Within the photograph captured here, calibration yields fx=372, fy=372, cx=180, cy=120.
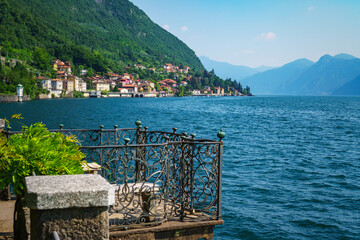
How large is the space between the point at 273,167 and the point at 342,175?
153 inches

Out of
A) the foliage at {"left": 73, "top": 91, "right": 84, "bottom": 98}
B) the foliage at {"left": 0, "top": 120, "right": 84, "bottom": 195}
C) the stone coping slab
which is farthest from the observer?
the foliage at {"left": 73, "top": 91, "right": 84, "bottom": 98}

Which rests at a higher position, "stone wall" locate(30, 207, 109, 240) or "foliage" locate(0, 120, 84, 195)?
"foliage" locate(0, 120, 84, 195)

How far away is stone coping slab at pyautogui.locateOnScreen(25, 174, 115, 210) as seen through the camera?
2539 millimetres

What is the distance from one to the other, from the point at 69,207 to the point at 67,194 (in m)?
0.10

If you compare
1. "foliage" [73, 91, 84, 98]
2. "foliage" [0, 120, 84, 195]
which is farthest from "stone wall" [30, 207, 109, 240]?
"foliage" [73, 91, 84, 98]

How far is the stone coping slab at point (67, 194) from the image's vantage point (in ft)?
8.33

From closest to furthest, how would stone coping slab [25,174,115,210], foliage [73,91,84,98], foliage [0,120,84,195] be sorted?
stone coping slab [25,174,115,210], foliage [0,120,84,195], foliage [73,91,84,98]

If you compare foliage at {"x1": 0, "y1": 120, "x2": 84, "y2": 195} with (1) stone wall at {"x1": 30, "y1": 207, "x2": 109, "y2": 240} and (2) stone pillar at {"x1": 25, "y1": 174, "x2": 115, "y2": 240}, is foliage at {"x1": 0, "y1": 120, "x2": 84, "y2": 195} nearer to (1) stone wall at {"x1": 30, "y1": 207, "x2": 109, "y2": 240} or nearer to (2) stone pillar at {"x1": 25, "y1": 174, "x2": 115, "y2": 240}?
(2) stone pillar at {"x1": 25, "y1": 174, "x2": 115, "y2": 240}

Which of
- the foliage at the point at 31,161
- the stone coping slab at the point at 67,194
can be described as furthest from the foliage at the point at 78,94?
the stone coping slab at the point at 67,194

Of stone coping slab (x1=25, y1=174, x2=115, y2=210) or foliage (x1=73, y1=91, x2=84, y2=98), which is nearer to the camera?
stone coping slab (x1=25, y1=174, x2=115, y2=210)

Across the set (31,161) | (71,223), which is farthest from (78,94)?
(71,223)

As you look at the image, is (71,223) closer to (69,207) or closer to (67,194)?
(69,207)

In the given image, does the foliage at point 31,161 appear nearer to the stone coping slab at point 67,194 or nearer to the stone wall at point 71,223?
the stone coping slab at point 67,194

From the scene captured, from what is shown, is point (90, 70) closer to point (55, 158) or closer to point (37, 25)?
point (37, 25)
